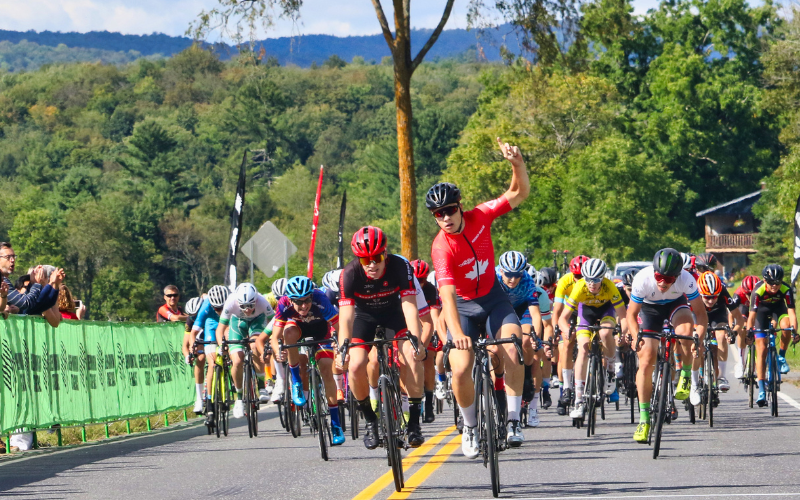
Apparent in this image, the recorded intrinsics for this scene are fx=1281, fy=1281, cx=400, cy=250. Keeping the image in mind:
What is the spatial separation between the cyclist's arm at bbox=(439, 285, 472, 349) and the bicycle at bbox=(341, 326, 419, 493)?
1.62 ft

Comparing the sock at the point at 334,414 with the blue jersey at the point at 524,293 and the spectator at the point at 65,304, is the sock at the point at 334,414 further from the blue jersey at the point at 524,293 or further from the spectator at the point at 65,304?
the spectator at the point at 65,304

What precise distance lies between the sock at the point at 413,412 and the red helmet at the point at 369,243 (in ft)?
3.99

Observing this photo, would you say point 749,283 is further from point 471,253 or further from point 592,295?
point 471,253

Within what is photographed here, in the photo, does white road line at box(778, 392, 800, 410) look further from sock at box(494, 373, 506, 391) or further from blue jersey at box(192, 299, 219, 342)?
sock at box(494, 373, 506, 391)

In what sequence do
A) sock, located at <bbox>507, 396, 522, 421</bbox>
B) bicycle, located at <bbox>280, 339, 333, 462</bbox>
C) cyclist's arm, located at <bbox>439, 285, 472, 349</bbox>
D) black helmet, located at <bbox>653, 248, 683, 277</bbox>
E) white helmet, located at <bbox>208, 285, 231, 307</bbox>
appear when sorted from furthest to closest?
white helmet, located at <bbox>208, 285, 231, 307</bbox> < black helmet, located at <bbox>653, 248, 683, 277</bbox> < bicycle, located at <bbox>280, 339, 333, 462</bbox> < sock, located at <bbox>507, 396, 522, 421</bbox> < cyclist's arm, located at <bbox>439, 285, 472, 349</bbox>

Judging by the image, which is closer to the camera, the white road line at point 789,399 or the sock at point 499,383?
the sock at point 499,383

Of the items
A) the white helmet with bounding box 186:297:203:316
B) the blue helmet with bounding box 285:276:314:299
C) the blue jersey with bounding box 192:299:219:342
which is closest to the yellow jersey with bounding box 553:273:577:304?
the blue helmet with bounding box 285:276:314:299

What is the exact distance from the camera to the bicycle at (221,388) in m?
15.2

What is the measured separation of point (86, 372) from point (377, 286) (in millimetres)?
5819

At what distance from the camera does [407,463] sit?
11.1 meters

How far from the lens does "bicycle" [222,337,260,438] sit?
1488 centimetres

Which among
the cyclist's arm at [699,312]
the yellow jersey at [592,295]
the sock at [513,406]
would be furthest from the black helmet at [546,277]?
the sock at [513,406]

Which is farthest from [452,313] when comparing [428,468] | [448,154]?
[448,154]

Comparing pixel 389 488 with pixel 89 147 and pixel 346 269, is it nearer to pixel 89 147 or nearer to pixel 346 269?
pixel 346 269
